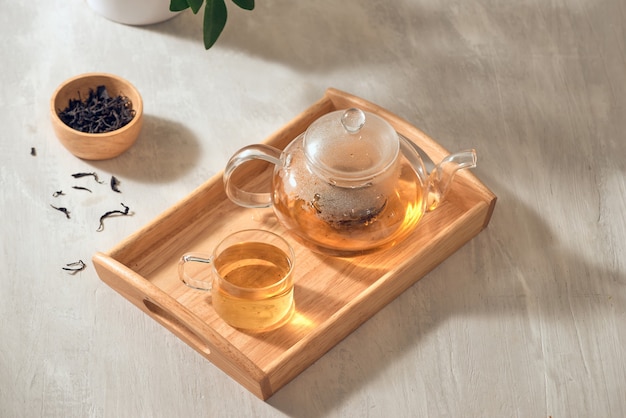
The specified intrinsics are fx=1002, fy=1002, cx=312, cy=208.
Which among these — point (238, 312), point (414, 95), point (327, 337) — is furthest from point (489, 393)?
point (414, 95)

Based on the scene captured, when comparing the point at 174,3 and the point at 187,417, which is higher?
the point at 174,3

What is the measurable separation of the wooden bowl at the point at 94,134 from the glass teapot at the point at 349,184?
0.24m

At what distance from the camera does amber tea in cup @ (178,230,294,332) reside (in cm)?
133

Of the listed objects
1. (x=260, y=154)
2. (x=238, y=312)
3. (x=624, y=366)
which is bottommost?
(x=624, y=366)

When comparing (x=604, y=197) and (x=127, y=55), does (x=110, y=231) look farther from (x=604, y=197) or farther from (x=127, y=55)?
(x=604, y=197)

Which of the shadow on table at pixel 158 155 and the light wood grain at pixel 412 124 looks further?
the shadow on table at pixel 158 155

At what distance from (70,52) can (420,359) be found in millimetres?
846

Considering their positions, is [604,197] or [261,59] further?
[261,59]

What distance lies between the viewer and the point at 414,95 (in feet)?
5.66

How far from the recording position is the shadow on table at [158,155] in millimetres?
1591

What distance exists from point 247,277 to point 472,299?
1.08ft

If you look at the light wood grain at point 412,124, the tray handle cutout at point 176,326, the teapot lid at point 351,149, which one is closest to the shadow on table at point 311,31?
the light wood grain at point 412,124

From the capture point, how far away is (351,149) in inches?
52.3

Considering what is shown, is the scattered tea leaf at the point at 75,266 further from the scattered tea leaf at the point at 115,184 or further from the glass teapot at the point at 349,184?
the glass teapot at the point at 349,184
